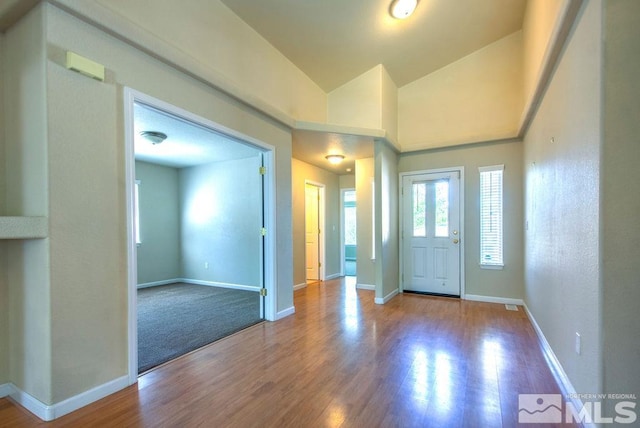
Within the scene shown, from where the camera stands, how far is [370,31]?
388cm

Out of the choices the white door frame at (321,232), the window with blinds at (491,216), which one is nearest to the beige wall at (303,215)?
the white door frame at (321,232)

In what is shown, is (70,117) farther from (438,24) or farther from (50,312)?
(438,24)

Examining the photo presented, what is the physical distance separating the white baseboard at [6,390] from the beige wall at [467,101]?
17.4ft

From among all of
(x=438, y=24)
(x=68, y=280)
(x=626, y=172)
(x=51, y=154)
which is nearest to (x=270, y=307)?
(x=68, y=280)

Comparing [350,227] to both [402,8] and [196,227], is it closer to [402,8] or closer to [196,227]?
[196,227]

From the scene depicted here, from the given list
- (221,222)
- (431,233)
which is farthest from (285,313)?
(221,222)

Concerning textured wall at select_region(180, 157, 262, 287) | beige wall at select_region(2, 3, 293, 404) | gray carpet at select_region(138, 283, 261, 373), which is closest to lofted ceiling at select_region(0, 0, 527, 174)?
textured wall at select_region(180, 157, 262, 287)

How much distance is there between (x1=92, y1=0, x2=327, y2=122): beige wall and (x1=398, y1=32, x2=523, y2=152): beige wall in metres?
1.94

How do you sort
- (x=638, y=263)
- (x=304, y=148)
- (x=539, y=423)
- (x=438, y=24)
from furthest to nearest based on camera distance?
1. (x=304, y=148)
2. (x=438, y=24)
3. (x=539, y=423)
4. (x=638, y=263)

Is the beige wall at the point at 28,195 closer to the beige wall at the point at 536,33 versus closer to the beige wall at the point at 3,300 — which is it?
the beige wall at the point at 3,300

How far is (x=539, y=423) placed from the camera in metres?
1.85

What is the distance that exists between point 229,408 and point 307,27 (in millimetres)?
3909

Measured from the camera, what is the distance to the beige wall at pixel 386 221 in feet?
15.1

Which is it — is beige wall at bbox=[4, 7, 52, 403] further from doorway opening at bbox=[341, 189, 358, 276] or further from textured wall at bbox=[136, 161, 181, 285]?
doorway opening at bbox=[341, 189, 358, 276]
